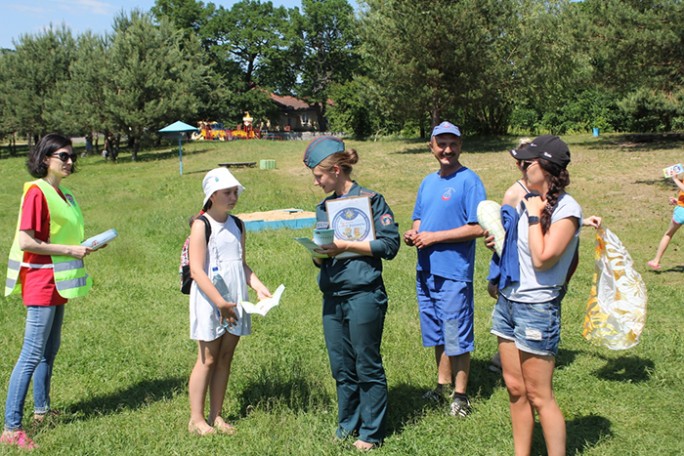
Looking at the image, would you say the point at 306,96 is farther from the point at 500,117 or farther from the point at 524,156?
the point at 524,156

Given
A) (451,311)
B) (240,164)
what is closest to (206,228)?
(451,311)

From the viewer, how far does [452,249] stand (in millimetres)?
4473

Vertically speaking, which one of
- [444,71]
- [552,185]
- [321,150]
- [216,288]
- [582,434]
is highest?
[444,71]

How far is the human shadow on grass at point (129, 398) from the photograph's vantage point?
15.5 feet

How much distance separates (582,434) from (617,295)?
1014mm

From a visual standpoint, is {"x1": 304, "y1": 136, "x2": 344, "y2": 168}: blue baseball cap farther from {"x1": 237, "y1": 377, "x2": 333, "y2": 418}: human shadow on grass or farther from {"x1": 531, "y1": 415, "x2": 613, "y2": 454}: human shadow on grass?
{"x1": 531, "y1": 415, "x2": 613, "y2": 454}: human shadow on grass

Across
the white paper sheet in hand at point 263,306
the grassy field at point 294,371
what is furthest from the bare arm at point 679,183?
the white paper sheet in hand at point 263,306

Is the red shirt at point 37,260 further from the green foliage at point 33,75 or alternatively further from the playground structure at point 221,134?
the playground structure at point 221,134

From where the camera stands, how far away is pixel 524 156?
3.24 metres

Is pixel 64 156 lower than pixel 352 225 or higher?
higher

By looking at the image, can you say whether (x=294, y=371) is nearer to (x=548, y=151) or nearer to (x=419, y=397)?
(x=419, y=397)

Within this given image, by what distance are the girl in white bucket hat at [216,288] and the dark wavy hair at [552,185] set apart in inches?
72.5

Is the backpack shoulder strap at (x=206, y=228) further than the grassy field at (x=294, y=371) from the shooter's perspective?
No

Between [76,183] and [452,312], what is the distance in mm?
22902
